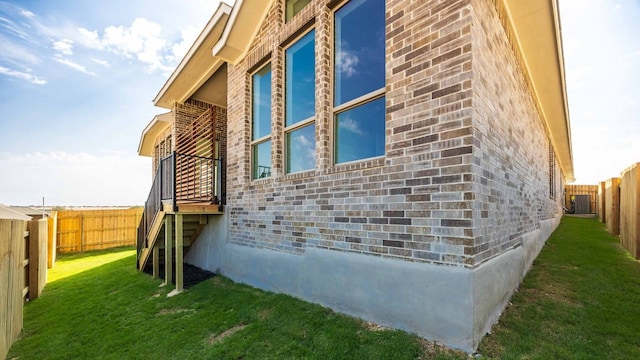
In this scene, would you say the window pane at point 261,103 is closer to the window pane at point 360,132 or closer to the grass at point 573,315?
the window pane at point 360,132

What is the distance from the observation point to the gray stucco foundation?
240 cm

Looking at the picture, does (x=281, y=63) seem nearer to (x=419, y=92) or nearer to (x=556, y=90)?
(x=419, y=92)

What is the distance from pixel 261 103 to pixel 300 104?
54.4 inches

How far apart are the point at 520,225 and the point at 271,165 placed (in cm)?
423

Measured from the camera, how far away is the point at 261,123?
18.2 feet

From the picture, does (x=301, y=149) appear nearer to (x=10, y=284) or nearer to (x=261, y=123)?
(x=261, y=123)

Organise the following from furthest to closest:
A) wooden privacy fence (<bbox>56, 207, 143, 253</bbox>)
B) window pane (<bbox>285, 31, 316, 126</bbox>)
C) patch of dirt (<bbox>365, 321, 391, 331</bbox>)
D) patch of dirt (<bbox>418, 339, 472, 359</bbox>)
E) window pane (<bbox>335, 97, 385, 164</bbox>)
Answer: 1. wooden privacy fence (<bbox>56, 207, 143, 253</bbox>)
2. window pane (<bbox>285, 31, 316, 126</bbox>)
3. window pane (<bbox>335, 97, 385, 164</bbox>)
4. patch of dirt (<bbox>365, 321, 391, 331</bbox>)
5. patch of dirt (<bbox>418, 339, 472, 359</bbox>)

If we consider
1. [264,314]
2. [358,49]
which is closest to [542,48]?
[358,49]

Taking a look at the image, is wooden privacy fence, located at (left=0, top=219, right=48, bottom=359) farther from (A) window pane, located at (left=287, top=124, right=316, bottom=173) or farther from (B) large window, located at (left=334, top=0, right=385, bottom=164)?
(B) large window, located at (left=334, top=0, right=385, bottom=164)

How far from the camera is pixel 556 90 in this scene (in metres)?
6.12

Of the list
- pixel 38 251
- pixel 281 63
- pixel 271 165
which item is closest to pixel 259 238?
pixel 271 165

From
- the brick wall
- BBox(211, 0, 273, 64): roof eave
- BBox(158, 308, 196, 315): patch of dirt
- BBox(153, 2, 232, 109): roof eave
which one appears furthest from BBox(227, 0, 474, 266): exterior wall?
BBox(153, 2, 232, 109): roof eave

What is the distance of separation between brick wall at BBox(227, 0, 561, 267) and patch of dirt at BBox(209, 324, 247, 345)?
4.21 feet

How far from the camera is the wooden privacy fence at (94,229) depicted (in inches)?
477
